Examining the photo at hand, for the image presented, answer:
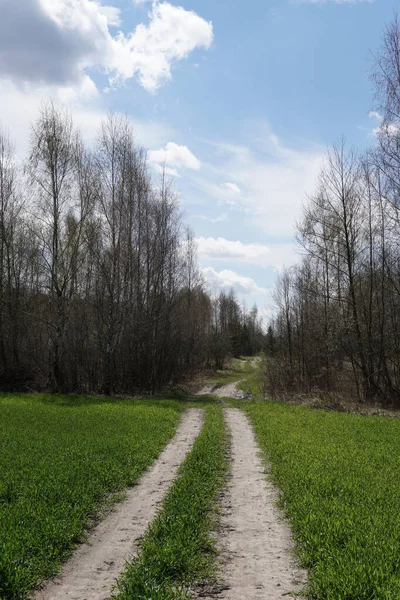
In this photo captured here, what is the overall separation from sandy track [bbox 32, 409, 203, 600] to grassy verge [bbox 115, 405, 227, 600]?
9.8 inches

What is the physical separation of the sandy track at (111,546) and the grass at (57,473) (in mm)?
211

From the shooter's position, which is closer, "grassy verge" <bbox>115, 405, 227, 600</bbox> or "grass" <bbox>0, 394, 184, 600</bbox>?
"grassy verge" <bbox>115, 405, 227, 600</bbox>

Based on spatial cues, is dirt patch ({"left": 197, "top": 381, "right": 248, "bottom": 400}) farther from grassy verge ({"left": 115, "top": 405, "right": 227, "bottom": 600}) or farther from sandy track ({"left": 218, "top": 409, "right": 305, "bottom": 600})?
grassy verge ({"left": 115, "top": 405, "right": 227, "bottom": 600})

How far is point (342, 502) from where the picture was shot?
6.86 metres

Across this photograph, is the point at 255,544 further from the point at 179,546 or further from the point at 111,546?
the point at 111,546

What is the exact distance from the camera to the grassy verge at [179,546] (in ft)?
14.7

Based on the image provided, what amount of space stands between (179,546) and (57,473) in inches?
159

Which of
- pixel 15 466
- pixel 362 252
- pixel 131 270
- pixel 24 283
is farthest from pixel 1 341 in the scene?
pixel 362 252

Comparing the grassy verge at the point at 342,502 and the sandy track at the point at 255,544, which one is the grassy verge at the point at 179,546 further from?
the grassy verge at the point at 342,502

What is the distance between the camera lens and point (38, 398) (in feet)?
75.0

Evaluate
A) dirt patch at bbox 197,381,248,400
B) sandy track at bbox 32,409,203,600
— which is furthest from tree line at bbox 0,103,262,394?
sandy track at bbox 32,409,203,600

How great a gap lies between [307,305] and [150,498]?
2901cm

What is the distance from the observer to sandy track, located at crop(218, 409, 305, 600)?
4.66 meters

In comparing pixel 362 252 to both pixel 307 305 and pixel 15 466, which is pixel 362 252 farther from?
pixel 15 466
